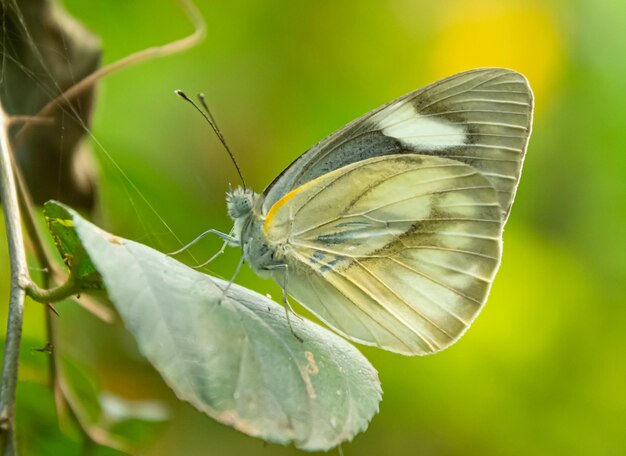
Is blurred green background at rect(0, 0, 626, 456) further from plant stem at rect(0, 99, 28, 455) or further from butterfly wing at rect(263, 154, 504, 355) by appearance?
plant stem at rect(0, 99, 28, 455)

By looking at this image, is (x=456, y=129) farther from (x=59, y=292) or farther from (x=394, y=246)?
(x=59, y=292)

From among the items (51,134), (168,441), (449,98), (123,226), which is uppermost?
(449,98)

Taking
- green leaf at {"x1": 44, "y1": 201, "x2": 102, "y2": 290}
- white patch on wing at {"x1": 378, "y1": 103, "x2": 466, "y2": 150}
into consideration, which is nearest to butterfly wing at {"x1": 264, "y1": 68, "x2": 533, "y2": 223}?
white patch on wing at {"x1": 378, "y1": 103, "x2": 466, "y2": 150}

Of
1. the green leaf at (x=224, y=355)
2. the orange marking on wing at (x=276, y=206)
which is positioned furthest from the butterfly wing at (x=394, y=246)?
the green leaf at (x=224, y=355)

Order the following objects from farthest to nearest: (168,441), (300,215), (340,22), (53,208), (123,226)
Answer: (340,22) < (168,441) < (123,226) < (300,215) < (53,208)

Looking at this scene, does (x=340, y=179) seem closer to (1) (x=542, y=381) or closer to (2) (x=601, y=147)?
(1) (x=542, y=381)

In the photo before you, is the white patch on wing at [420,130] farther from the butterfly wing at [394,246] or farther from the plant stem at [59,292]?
the plant stem at [59,292]

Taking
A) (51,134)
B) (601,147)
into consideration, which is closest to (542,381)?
(601,147)
